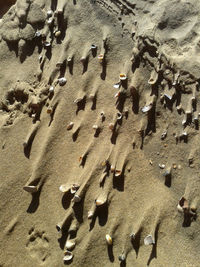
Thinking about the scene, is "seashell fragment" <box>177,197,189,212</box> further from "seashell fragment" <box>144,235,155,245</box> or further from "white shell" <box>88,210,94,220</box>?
"white shell" <box>88,210,94,220</box>

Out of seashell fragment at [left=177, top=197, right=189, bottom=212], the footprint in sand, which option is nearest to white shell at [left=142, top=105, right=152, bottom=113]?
seashell fragment at [left=177, top=197, right=189, bottom=212]

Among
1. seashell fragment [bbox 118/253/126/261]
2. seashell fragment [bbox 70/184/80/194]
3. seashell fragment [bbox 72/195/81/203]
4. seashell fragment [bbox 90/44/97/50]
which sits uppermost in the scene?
seashell fragment [bbox 90/44/97/50]

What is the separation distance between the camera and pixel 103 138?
2.01 metres

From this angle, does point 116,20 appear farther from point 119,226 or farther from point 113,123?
point 119,226

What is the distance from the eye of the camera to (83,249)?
1.86 m

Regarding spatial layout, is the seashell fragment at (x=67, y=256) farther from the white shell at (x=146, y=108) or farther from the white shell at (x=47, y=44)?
the white shell at (x=47, y=44)

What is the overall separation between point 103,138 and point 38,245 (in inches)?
32.1

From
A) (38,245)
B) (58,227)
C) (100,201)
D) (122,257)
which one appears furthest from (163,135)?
(38,245)

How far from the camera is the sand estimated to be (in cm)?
180

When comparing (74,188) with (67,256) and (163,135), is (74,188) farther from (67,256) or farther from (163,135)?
(163,135)

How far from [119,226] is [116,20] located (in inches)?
54.5

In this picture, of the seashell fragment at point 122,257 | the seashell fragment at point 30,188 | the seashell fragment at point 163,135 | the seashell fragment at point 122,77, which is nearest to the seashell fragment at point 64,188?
the seashell fragment at point 30,188

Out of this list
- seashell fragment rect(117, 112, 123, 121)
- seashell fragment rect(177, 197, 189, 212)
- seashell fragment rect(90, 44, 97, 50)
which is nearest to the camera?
seashell fragment rect(177, 197, 189, 212)

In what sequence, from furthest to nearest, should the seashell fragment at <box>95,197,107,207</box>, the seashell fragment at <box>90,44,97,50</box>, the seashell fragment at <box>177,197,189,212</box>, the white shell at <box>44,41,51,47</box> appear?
the white shell at <box>44,41,51,47</box>
the seashell fragment at <box>90,44,97,50</box>
the seashell fragment at <box>95,197,107,207</box>
the seashell fragment at <box>177,197,189,212</box>
